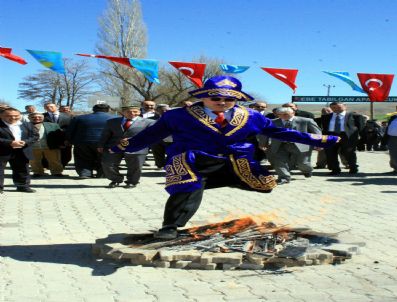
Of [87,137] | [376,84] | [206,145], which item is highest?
[376,84]

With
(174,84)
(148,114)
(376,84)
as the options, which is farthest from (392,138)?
(174,84)

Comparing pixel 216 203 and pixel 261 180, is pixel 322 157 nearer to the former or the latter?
pixel 216 203

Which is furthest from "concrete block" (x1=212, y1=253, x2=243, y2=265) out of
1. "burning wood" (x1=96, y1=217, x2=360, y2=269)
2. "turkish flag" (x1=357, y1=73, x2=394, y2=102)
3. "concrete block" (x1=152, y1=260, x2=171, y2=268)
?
"turkish flag" (x1=357, y1=73, x2=394, y2=102)

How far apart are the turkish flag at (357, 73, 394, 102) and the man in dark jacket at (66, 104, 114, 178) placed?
7705 millimetres

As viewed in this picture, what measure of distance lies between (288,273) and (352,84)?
12801 mm

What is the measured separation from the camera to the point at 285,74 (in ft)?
51.8

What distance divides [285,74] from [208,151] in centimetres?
1108

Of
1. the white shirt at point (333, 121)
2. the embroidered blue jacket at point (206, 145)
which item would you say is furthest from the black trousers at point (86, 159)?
the embroidered blue jacket at point (206, 145)

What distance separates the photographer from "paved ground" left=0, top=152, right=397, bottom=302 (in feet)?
13.6

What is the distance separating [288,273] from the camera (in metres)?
4.65

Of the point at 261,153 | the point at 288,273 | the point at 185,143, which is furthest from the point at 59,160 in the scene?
the point at 288,273

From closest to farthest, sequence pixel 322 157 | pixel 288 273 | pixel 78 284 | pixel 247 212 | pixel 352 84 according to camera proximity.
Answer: pixel 78 284 < pixel 288 273 < pixel 247 212 < pixel 322 157 < pixel 352 84

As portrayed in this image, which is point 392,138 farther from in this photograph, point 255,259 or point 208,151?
point 255,259

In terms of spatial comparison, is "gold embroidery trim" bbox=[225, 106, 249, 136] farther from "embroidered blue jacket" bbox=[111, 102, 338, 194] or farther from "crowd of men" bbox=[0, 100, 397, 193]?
"crowd of men" bbox=[0, 100, 397, 193]
